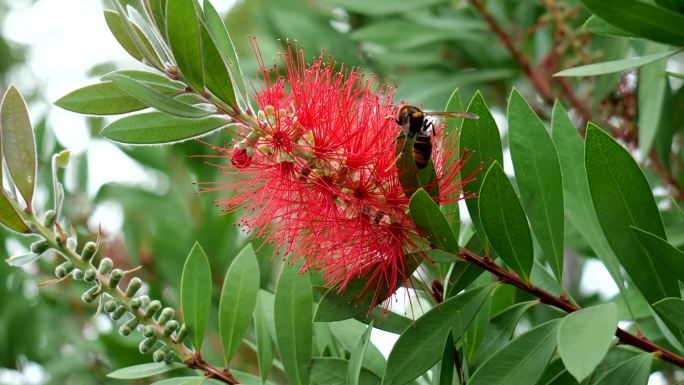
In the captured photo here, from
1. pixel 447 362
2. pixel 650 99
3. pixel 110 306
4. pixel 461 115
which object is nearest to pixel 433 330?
pixel 447 362

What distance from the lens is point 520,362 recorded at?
4.63 ft

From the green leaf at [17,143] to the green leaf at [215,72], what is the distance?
0.38 meters

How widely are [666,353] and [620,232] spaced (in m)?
0.24

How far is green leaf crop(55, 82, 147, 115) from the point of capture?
151cm

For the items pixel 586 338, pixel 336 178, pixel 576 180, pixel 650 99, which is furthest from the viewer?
pixel 650 99

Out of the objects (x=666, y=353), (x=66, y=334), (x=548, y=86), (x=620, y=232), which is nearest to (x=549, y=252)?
(x=620, y=232)

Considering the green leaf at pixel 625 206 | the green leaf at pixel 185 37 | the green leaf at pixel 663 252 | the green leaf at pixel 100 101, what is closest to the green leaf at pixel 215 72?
the green leaf at pixel 185 37

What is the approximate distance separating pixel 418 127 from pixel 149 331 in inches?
26.6

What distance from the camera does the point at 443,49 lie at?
3545 millimetres

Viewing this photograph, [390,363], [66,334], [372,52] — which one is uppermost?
[372,52]

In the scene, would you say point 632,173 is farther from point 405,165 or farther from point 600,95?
point 600,95

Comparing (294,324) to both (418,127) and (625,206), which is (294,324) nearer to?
(418,127)

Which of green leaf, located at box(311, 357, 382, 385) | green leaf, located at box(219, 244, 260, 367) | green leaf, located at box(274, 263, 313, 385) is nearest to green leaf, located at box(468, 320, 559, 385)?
green leaf, located at box(311, 357, 382, 385)

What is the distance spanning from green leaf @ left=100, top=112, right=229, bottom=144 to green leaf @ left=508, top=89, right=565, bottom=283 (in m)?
0.59
